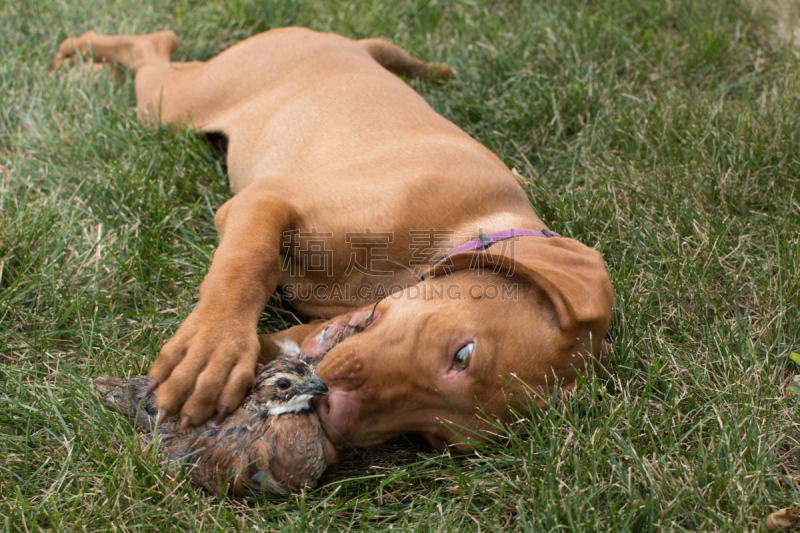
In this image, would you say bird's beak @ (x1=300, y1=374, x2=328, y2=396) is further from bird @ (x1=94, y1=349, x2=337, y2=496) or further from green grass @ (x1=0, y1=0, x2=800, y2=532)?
green grass @ (x1=0, y1=0, x2=800, y2=532)

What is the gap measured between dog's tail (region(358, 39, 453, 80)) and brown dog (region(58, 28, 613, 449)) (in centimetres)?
40

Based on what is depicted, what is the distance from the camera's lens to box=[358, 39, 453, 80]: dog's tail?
16.8 ft

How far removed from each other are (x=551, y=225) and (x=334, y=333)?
1669mm

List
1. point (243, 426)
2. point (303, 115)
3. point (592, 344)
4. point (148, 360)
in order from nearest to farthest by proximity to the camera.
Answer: point (243, 426)
point (592, 344)
point (148, 360)
point (303, 115)

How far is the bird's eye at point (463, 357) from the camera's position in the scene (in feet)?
8.30

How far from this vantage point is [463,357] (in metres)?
2.54

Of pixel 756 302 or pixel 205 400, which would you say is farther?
pixel 756 302

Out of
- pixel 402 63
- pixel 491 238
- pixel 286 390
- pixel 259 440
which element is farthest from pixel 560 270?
pixel 402 63

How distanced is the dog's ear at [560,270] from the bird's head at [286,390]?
0.73 metres

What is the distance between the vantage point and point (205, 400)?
244 cm

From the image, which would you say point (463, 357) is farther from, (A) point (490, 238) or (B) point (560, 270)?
(A) point (490, 238)

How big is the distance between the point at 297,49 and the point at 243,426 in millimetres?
2891

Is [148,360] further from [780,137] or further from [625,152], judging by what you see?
[780,137]

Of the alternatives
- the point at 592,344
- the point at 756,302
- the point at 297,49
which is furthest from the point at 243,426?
the point at 297,49
